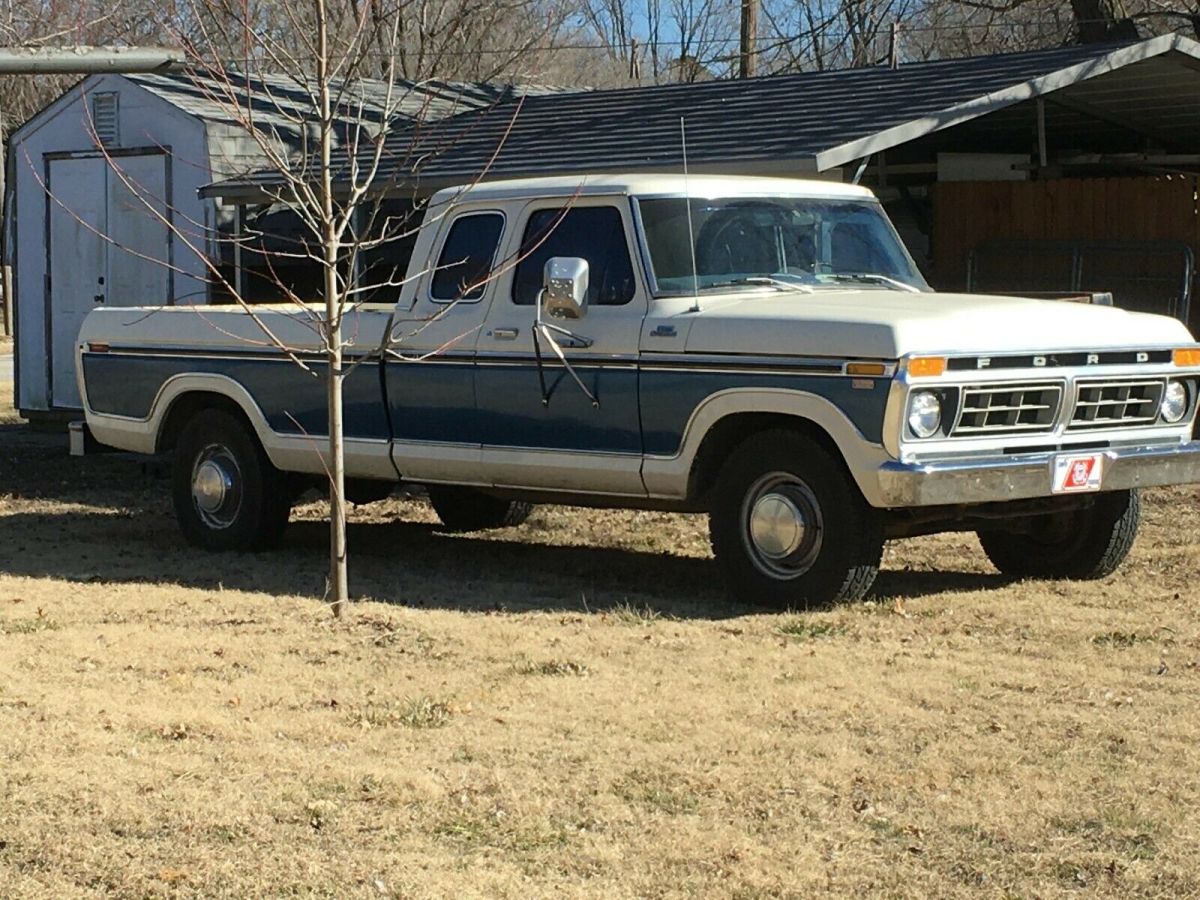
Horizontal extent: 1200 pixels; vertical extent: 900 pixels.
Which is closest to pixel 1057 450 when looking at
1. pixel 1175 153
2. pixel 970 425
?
pixel 970 425

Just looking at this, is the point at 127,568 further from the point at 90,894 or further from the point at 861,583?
the point at 90,894

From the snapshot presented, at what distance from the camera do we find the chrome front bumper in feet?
27.3

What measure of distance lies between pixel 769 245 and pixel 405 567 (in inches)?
111

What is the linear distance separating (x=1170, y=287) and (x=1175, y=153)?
4049 millimetres

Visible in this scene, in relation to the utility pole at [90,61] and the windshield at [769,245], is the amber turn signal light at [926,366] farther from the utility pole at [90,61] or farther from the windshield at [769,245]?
the utility pole at [90,61]

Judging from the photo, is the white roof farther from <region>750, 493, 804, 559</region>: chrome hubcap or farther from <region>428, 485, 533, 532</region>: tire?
<region>428, 485, 533, 532</region>: tire

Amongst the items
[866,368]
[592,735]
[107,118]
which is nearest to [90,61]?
[866,368]

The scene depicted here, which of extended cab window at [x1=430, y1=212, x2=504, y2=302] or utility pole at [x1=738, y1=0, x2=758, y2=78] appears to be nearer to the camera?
extended cab window at [x1=430, y1=212, x2=504, y2=302]

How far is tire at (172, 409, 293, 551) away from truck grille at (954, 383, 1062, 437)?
4.32 meters

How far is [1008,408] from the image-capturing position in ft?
28.3

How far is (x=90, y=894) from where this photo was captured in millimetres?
5090

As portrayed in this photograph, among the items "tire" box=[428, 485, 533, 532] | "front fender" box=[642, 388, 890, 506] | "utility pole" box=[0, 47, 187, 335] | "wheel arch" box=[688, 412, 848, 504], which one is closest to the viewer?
"front fender" box=[642, 388, 890, 506]

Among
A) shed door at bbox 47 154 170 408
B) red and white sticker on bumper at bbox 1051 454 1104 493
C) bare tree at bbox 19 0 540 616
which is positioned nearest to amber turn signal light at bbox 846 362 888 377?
red and white sticker on bumper at bbox 1051 454 1104 493

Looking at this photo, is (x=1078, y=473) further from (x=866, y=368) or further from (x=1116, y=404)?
(x=866, y=368)
